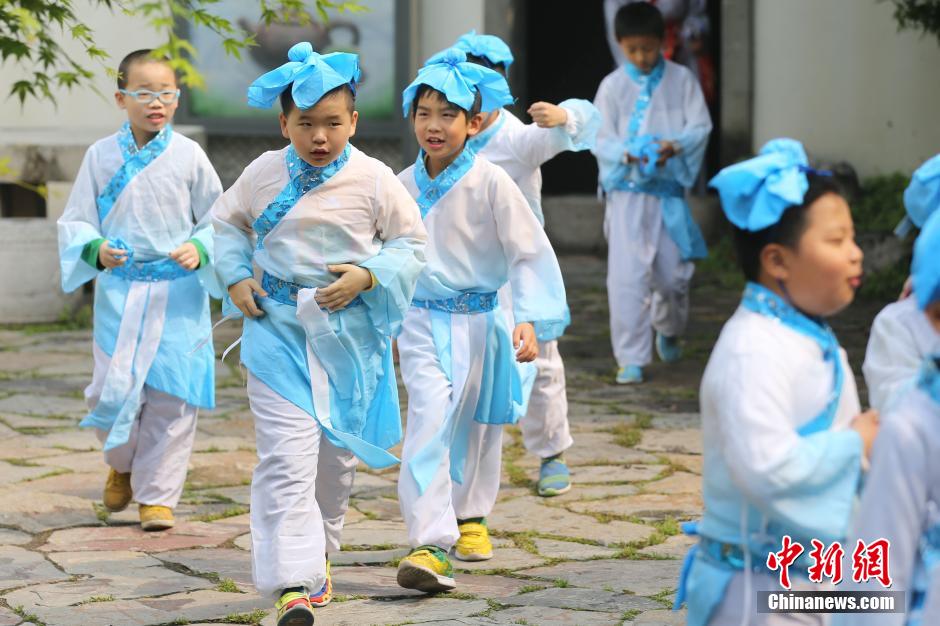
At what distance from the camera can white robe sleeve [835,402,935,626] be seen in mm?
2910

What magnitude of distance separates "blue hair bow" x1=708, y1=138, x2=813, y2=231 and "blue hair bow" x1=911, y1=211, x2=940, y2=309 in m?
0.23

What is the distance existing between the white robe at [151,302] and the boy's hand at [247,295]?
1177 mm

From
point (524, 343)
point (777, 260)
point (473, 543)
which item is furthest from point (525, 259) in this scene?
point (777, 260)

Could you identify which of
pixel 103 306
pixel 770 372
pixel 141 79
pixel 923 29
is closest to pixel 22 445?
pixel 103 306

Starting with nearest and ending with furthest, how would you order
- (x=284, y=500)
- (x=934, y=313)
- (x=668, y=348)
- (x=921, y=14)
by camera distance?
(x=934, y=313) → (x=284, y=500) → (x=668, y=348) → (x=921, y=14)

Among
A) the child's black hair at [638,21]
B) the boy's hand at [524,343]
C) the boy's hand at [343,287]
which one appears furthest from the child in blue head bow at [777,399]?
the child's black hair at [638,21]

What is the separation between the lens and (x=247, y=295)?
15.1 ft

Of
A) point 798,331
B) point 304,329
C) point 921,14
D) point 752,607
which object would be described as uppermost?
point 921,14

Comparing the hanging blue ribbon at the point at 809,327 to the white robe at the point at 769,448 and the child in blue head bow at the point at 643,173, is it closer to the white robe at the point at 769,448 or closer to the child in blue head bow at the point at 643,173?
the white robe at the point at 769,448

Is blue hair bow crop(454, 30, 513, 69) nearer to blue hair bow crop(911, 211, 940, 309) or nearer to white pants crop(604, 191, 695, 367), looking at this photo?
white pants crop(604, 191, 695, 367)

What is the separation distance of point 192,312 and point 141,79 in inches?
33.2

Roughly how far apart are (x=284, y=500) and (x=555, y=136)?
2.19 meters

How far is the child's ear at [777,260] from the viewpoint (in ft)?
10.1

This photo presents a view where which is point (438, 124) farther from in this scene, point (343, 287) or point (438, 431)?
point (438, 431)
